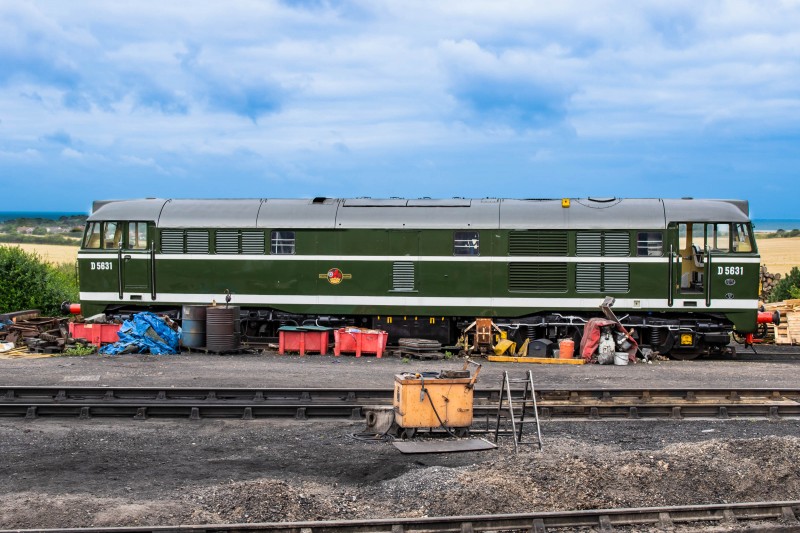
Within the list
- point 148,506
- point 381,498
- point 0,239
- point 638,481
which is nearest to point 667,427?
point 638,481

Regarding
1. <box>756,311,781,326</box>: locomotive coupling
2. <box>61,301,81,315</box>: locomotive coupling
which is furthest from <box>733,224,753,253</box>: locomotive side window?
<box>61,301,81,315</box>: locomotive coupling

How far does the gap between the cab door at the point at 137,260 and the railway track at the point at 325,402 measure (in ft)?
25.9

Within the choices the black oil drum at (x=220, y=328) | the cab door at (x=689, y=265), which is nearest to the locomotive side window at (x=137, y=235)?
the black oil drum at (x=220, y=328)

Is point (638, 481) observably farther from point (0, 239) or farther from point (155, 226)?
point (0, 239)

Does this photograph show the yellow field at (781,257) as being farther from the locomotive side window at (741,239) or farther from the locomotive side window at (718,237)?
the locomotive side window at (718,237)

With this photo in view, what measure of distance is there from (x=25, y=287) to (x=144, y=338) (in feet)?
25.6

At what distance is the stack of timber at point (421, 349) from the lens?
21375 mm

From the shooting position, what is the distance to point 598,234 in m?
22.0

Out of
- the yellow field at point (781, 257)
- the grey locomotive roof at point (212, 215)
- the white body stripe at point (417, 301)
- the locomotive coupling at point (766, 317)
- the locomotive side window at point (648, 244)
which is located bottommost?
the locomotive coupling at point (766, 317)

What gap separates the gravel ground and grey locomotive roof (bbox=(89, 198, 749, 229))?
27.7 feet

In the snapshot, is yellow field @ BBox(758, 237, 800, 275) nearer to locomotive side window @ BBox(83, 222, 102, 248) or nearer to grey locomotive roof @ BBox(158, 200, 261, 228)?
grey locomotive roof @ BBox(158, 200, 261, 228)

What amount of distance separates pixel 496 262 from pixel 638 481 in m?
12.3

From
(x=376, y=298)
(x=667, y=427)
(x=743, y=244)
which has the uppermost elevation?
(x=743, y=244)

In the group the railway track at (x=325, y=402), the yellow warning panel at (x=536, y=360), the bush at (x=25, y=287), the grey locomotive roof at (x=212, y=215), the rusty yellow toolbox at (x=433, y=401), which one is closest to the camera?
the rusty yellow toolbox at (x=433, y=401)
